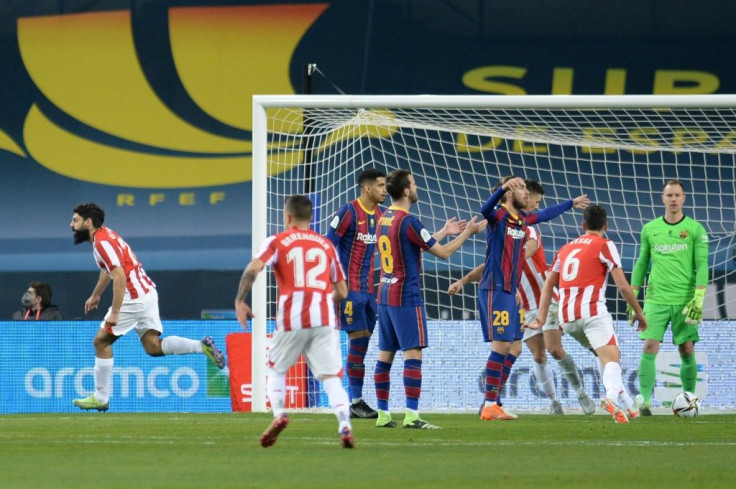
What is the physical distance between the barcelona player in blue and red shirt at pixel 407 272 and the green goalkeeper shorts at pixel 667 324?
99.4 inches

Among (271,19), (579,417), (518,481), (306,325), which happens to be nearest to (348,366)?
(579,417)

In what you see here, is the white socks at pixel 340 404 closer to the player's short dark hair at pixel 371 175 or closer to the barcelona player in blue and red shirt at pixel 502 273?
the barcelona player in blue and red shirt at pixel 502 273

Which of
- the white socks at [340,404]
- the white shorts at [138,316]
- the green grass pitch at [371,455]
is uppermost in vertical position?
the white shorts at [138,316]

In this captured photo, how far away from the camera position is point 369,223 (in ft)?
35.4

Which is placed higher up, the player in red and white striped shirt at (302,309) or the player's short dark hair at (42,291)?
the player's short dark hair at (42,291)


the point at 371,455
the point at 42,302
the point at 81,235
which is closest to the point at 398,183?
the point at 371,455

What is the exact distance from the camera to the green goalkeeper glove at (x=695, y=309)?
10.8 meters

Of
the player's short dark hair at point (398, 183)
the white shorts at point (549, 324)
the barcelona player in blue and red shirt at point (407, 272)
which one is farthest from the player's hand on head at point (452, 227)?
the white shorts at point (549, 324)

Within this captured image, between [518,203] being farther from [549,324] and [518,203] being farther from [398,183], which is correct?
[549,324]

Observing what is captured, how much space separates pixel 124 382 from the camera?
13.4 metres

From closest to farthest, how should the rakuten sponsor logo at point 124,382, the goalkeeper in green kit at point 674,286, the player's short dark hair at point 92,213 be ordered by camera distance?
1. the goalkeeper in green kit at point 674,286
2. the player's short dark hair at point 92,213
3. the rakuten sponsor logo at point 124,382

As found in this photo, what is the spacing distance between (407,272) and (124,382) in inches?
203

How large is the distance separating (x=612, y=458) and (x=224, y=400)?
6.85 m

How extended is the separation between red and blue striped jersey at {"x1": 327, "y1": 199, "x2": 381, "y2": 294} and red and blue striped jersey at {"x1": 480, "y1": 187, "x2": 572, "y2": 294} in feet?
3.57
